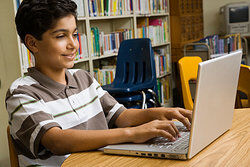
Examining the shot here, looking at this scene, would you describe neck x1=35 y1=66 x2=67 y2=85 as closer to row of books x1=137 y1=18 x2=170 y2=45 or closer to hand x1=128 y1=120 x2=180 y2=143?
hand x1=128 y1=120 x2=180 y2=143

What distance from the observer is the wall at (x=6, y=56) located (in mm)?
2436

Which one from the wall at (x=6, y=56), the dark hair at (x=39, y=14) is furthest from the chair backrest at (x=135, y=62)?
the dark hair at (x=39, y=14)

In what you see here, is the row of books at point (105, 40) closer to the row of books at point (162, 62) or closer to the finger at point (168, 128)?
the row of books at point (162, 62)

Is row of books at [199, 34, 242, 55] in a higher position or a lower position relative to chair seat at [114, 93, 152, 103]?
higher

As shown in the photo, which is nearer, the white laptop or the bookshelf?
the white laptop

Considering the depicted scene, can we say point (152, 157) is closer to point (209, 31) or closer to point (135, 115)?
point (135, 115)

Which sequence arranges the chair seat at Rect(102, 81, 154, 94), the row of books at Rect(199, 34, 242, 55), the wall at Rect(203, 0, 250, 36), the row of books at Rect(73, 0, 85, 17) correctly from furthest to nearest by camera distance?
1. the wall at Rect(203, 0, 250, 36)
2. the row of books at Rect(199, 34, 242, 55)
3. the row of books at Rect(73, 0, 85, 17)
4. the chair seat at Rect(102, 81, 154, 94)

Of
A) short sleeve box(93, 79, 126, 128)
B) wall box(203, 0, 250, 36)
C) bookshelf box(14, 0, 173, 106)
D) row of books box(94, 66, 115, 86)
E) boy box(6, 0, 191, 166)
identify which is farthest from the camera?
wall box(203, 0, 250, 36)

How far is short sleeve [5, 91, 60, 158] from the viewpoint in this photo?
1.03 metres

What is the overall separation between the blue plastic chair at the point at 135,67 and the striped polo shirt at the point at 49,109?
1.49m

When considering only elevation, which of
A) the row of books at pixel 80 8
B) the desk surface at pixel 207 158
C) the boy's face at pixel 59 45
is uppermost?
the row of books at pixel 80 8

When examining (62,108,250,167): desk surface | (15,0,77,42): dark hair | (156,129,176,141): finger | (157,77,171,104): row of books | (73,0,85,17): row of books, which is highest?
(73,0,85,17): row of books

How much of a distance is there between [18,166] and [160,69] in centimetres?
351

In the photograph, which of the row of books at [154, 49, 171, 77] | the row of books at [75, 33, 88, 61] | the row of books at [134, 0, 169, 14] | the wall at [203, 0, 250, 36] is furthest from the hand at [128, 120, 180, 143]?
the wall at [203, 0, 250, 36]
